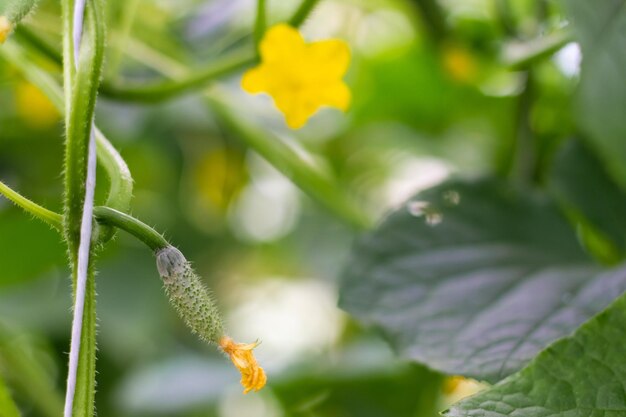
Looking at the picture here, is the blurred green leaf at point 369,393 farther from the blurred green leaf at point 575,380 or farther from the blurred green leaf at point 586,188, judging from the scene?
the blurred green leaf at point 575,380

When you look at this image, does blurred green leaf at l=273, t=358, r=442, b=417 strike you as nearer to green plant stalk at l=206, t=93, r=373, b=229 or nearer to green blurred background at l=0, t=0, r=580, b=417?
green blurred background at l=0, t=0, r=580, b=417

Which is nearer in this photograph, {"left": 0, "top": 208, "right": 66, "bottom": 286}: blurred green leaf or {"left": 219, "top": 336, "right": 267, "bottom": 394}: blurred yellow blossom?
{"left": 219, "top": 336, "right": 267, "bottom": 394}: blurred yellow blossom

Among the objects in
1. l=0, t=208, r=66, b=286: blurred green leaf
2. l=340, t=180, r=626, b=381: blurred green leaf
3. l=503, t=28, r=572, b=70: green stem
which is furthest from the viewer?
l=0, t=208, r=66, b=286: blurred green leaf

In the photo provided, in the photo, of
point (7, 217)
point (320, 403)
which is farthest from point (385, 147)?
point (7, 217)

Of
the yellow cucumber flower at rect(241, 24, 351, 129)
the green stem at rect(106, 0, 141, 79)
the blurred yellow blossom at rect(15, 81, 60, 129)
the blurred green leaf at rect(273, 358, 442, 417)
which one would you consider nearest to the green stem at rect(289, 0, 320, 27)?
the yellow cucumber flower at rect(241, 24, 351, 129)

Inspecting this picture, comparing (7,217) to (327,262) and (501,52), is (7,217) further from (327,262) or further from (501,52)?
(501,52)

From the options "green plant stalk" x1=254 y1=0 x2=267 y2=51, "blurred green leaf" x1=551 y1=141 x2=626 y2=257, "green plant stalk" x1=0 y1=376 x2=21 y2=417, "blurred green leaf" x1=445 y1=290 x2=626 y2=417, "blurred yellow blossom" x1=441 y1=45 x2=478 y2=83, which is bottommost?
"blurred green leaf" x1=445 y1=290 x2=626 y2=417

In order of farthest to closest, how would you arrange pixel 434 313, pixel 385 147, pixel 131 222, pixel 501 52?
pixel 385 147 < pixel 501 52 < pixel 434 313 < pixel 131 222
